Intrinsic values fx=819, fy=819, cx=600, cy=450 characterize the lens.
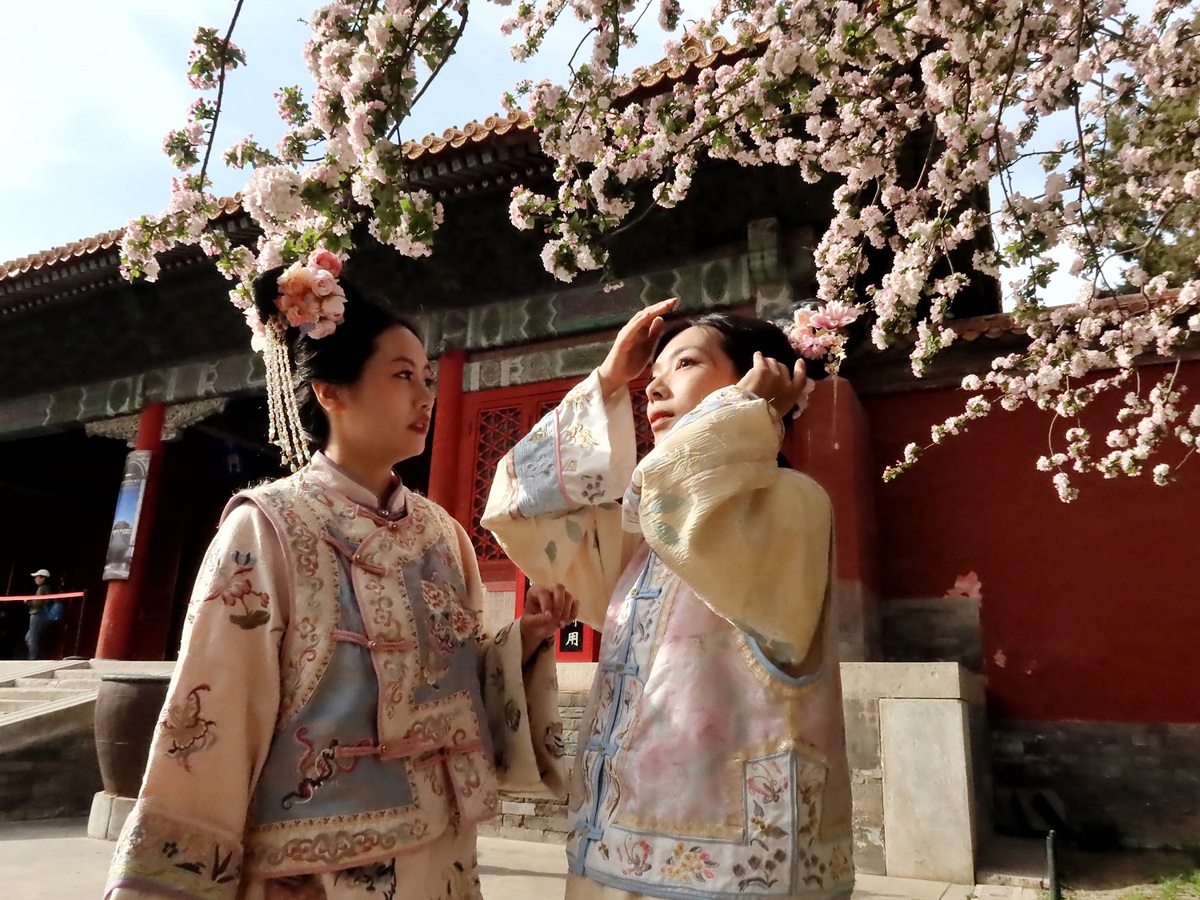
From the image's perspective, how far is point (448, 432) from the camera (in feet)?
25.6

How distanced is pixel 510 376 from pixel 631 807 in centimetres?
667

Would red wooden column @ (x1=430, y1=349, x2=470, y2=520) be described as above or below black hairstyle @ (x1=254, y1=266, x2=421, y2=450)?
above

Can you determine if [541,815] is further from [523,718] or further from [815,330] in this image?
[815,330]

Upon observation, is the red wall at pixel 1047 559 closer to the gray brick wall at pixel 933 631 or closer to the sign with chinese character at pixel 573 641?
the gray brick wall at pixel 933 631

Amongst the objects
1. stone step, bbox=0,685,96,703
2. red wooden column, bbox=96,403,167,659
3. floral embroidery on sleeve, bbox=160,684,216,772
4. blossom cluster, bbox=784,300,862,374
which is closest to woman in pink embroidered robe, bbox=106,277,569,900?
floral embroidery on sleeve, bbox=160,684,216,772

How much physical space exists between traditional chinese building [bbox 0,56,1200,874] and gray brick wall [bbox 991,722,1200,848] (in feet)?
0.04

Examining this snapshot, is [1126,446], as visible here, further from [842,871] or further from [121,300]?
[121,300]

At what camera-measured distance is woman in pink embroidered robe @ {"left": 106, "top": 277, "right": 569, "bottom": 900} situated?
133 cm

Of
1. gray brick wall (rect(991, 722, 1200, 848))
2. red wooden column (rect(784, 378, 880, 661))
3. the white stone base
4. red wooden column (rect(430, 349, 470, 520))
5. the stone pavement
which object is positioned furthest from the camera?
red wooden column (rect(430, 349, 470, 520))

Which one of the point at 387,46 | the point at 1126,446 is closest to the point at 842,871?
the point at 387,46

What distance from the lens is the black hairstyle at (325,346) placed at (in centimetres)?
177

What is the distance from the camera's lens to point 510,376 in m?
7.82

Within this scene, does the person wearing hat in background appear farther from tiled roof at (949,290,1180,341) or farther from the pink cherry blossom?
the pink cherry blossom

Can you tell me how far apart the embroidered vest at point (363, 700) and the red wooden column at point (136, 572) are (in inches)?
373
